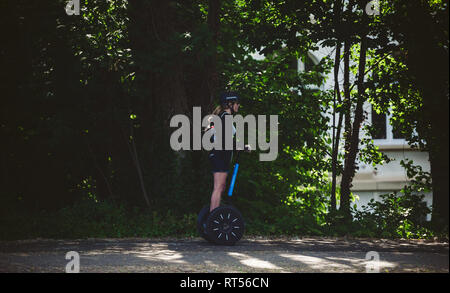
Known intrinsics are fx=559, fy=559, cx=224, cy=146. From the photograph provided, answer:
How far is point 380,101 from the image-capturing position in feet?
35.2

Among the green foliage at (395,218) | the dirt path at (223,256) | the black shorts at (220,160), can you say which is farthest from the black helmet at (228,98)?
the green foliage at (395,218)

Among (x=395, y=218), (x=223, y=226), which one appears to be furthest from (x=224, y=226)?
(x=395, y=218)

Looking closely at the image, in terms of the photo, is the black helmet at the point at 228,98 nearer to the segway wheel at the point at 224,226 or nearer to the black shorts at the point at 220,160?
the black shorts at the point at 220,160

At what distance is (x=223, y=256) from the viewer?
6668mm

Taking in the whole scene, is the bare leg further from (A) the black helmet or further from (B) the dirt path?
(A) the black helmet

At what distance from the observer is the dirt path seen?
19.1 feet

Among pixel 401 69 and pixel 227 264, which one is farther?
pixel 401 69

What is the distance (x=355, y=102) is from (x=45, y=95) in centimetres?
621

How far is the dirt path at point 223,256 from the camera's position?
5816 mm

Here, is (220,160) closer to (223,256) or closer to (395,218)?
(223,256)

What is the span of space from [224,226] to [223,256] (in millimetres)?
1263

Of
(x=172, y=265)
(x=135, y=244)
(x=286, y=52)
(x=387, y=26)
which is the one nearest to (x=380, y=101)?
(x=387, y=26)

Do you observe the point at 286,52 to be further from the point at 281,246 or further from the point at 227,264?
the point at 227,264

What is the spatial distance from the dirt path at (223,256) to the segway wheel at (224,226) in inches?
6.5
